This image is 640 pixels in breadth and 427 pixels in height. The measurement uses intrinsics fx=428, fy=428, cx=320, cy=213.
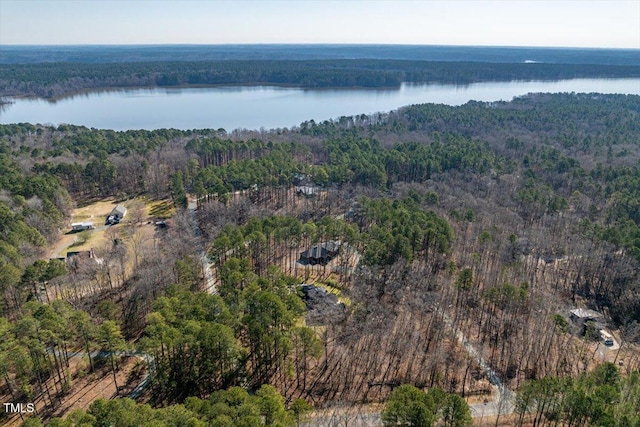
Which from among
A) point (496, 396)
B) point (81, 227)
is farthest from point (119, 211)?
point (496, 396)

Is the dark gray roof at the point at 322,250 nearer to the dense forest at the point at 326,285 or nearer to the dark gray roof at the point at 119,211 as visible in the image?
the dense forest at the point at 326,285

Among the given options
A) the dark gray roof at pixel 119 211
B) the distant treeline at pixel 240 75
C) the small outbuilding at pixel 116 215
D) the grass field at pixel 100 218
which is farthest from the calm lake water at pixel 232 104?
the small outbuilding at pixel 116 215

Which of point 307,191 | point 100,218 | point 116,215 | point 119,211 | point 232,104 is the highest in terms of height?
point 232,104

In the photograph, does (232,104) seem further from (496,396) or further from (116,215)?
(496,396)

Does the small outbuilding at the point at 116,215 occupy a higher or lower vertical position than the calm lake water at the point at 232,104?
lower

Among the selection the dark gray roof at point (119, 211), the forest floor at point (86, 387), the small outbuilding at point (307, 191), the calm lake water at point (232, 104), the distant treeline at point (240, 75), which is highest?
the distant treeline at point (240, 75)

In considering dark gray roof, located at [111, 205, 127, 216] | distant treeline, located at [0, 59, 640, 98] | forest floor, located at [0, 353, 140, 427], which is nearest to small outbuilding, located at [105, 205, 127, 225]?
dark gray roof, located at [111, 205, 127, 216]

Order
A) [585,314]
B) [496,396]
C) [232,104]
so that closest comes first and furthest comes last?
[496,396] → [585,314] → [232,104]

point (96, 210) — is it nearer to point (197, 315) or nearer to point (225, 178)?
point (225, 178)
